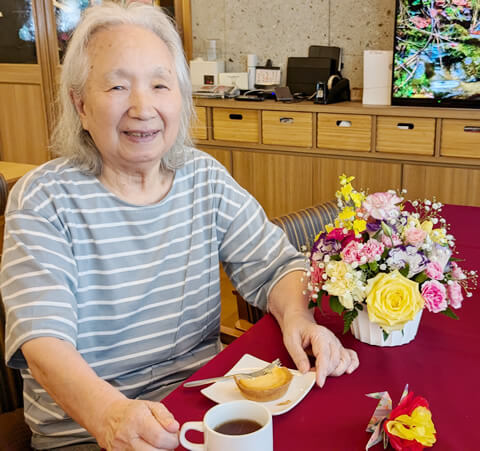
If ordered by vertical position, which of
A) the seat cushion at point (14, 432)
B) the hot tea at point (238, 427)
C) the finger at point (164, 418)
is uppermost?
the hot tea at point (238, 427)

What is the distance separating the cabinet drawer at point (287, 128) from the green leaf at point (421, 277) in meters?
2.67

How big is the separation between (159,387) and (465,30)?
8.94ft

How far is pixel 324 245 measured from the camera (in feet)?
3.93

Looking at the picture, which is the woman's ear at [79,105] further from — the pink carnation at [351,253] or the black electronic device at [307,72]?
the black electronic device at [307,72]

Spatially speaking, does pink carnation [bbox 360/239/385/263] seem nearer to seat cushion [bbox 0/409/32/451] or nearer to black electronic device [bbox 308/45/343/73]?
seat cushion [bbox 0/409/32/451]

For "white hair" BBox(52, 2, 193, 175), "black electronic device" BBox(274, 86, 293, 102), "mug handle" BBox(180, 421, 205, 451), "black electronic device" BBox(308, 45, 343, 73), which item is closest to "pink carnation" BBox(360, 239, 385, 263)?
"mug handle" BBox(180, 421, 205, 451)


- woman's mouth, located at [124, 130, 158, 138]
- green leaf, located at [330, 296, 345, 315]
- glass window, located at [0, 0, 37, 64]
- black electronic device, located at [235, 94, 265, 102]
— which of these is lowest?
green leaf, located at [330, 296, 345, 315]

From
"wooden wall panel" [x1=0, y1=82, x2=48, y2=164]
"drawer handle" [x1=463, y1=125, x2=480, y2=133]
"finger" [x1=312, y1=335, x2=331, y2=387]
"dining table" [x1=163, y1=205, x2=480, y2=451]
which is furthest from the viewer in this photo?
"wooden wall panel" [x1=0, y1=82, x2=48, y2=164]

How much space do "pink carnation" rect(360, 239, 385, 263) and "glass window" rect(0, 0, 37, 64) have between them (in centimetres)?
444

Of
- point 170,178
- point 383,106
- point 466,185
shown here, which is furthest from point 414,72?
point 170,178

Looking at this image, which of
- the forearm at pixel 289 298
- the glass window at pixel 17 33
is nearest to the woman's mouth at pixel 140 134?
the forearm at pixel 289 298

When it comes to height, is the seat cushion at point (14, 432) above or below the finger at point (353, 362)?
below

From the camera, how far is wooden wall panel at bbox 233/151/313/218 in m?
3.86

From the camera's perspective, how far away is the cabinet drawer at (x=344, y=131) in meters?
3.56
